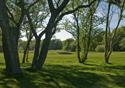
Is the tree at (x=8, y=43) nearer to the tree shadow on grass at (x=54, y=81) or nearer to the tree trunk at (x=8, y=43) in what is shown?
the tree trunk at (x=8, y=43)

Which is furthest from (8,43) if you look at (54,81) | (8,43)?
(54,81)

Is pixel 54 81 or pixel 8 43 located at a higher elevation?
pixel 8 43

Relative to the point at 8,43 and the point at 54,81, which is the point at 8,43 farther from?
the point at 54,81

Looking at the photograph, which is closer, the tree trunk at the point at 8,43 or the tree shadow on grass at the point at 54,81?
the tree shadow on grass at the point at 54,81

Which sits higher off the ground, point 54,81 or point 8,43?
point 8,43

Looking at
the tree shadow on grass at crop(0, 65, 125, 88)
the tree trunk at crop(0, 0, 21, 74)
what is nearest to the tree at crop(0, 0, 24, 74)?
the tree trunk at crop(0, 0, 21, 74)

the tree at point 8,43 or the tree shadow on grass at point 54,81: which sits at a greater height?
the tree at point 8,43

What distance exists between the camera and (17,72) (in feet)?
72.5

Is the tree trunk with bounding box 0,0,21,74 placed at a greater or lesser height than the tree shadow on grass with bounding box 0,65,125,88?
greater

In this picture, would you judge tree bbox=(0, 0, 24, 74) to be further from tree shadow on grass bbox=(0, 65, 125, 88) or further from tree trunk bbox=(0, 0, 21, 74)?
tree shadow on grass bbox=(0, 65, 125, 88)

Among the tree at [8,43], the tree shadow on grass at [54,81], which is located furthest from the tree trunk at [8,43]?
the tree shadow on grass at [54,81]

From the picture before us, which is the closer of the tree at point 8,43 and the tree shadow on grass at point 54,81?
the tree shadow on grass at point 54,81

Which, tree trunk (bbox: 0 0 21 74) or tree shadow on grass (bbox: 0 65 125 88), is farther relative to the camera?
tree trunk (bbox: 0 0 21 74)

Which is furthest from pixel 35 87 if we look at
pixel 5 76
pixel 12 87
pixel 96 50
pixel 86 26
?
pixel 96 50
